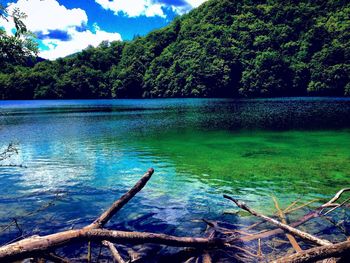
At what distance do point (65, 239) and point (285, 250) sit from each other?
555 centimetres

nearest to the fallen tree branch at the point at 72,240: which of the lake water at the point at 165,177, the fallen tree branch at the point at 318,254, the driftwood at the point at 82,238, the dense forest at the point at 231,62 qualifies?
the driftwood at the point at 82,238

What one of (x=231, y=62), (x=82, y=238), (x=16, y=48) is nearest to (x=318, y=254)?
(x=82, y=238)

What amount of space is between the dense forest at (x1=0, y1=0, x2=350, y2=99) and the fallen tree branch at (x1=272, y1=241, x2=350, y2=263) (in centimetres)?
13390

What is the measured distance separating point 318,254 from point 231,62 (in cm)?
15097

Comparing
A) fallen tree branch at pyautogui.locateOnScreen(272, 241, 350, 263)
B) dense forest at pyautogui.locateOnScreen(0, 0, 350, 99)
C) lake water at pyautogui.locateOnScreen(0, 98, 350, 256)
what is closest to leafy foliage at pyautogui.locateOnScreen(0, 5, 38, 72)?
lake water at pyautogui.locateOnScreen(0, 98, 350, 256)

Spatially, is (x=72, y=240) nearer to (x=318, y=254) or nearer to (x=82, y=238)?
(x=82, y=238)

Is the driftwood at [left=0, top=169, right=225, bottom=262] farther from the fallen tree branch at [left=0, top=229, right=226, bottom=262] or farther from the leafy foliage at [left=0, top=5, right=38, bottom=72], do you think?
the leafy foliage at [left=0, top=5, right=38, bottom=72]

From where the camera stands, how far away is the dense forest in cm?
13562

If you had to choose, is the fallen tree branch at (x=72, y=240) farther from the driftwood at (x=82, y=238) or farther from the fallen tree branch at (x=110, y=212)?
the fallen tree branch at (x=110, y=212)

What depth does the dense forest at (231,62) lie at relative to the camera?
445 feet

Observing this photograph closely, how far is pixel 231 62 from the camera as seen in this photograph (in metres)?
149

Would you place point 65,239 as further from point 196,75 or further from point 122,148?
point 196,75

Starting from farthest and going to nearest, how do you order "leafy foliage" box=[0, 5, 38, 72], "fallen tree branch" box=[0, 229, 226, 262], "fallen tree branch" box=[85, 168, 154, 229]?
"leafy foliage" box=[0, 5, 38, 72]
"fallen tree branch" box=[85, 168, 154, 229]
"fallen tree branch" box=[0, 229, 226, 262]

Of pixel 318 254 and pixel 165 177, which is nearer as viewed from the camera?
pixel 318 254
